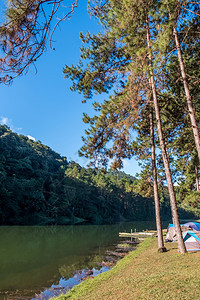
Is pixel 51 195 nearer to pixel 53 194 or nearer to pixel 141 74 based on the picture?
pixel 53 194

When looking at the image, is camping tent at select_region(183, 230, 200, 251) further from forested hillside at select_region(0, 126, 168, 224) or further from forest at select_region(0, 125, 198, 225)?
forested hillside at select_region(0, 126, 168, 224)

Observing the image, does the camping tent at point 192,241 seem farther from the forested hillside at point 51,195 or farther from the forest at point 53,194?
the forested hillside at point 51,195

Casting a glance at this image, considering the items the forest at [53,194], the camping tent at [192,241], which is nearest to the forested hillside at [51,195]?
the forest at [53,194]

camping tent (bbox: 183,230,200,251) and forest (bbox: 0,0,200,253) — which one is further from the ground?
forest (bbox: 0,0,200,253)

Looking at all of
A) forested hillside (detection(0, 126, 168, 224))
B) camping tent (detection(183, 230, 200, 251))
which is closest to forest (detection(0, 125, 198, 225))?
forested hillside (detection(0, 126, 168, 224))

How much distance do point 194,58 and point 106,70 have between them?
17.7 feet

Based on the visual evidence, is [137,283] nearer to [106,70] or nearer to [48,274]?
[48,274]

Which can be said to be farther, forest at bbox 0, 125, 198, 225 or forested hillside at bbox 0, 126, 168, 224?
forested hillside at bbox 0, 126, 168, 224

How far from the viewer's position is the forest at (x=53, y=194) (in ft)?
145

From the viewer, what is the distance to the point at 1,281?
9.75 metres

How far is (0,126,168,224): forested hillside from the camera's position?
45.3m

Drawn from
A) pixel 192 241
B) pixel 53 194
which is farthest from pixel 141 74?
pixel 53 194

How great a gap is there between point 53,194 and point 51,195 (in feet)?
3.98

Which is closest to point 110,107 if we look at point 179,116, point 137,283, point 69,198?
point 179,116
